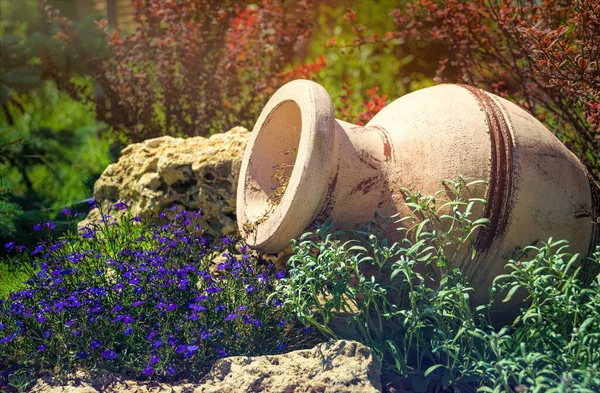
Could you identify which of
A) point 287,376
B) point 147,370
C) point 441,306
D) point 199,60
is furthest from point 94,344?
point 199,60

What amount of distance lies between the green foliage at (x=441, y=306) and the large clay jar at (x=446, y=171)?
0.29 feet

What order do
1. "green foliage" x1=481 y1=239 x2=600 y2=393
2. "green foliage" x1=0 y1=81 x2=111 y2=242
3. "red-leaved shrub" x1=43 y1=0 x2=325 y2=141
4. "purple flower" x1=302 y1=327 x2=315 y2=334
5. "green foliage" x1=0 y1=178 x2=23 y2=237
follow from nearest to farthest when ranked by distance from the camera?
1. "green foliage" x1=481 y1=239 x2=600 y2=393
2. "purple flower" x1=302 y1=327 x2=315 y2=334
3. "green foliage" x1=0 y1=178 x2=23 y2=237
4. "green foliage" x1=0 y1=81 x2=111 y2=242
5. "red-leaved shrub" x1=43 y1=0 x2=325 y2=141

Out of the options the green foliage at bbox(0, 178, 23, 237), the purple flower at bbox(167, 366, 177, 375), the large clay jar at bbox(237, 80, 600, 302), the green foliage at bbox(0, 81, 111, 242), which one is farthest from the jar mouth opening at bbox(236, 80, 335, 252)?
the green foliage at bbox(0, 81, 111, 242)

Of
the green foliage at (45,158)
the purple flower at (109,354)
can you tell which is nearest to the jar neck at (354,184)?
the purple flower at (109,354)

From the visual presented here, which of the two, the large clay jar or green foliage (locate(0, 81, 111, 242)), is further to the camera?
green foliage (locate(0, 81, 111, 242))

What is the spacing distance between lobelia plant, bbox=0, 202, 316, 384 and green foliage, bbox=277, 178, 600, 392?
8.8 inches

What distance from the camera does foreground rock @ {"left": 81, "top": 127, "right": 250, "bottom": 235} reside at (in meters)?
4.45

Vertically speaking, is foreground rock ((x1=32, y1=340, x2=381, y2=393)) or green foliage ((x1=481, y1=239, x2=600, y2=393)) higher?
green foliage ((x1=481, y1=239, x2=600, y2=393))

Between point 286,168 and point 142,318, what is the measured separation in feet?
4.15

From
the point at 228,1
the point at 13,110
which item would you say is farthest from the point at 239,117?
the point at 13,110

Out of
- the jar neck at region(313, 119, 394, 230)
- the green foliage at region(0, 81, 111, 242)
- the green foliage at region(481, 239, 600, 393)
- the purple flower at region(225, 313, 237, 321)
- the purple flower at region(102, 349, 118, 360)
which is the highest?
the jar neck at region(313, 119, 394, 230)

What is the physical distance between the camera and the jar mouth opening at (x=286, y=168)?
129 inches

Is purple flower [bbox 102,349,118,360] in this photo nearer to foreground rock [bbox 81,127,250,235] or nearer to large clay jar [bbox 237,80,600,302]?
large clay jar [bbox 237,80,600,302]

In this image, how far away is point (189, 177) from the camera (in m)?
4.57
